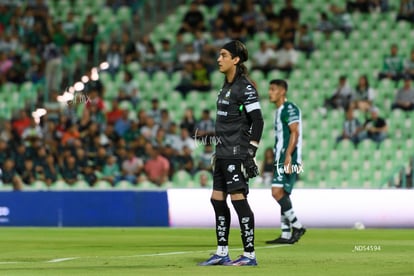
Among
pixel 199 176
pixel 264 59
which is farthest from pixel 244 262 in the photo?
pixel 264 59

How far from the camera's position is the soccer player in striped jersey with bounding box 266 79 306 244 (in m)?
16.5

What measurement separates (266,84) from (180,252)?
14371mm

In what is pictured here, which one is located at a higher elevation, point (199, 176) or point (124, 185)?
point (199, 176)

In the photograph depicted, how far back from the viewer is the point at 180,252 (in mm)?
14656

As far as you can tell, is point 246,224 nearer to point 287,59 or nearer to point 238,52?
point 238,52

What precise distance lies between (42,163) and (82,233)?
5239 mm

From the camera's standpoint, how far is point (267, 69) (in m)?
29.1

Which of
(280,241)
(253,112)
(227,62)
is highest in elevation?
(227,62)

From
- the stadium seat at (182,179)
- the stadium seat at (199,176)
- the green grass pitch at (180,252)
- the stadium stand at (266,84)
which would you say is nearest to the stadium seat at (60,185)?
the stadium stand at (266,84)

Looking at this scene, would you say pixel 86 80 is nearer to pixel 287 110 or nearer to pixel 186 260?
pixel 287 110

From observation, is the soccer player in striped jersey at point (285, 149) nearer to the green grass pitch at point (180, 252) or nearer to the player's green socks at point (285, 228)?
the player's green socks at point (285, 228)

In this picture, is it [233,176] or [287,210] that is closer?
[233,176]

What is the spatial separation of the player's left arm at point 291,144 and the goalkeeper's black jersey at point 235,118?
3976mm

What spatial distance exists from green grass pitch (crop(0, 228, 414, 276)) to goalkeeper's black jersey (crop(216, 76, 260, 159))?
51.8 inches
